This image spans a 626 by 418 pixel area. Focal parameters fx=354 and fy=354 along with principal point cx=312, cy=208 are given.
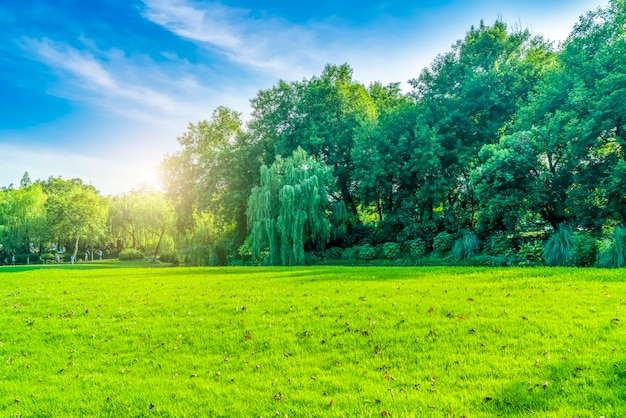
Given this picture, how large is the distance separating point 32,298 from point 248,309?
23.1ft

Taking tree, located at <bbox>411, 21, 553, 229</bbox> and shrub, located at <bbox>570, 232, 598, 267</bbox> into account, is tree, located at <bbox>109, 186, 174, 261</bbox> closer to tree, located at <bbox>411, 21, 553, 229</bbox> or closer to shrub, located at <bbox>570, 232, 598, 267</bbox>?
tree, located at <bbox>411, 21, 553, 229</bbox>

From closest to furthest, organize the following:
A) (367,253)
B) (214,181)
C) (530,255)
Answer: (530,255) → (367,253) → (214,181)

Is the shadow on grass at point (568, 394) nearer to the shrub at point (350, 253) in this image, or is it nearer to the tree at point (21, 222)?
the shrub at point (350, 253)

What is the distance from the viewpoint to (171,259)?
3931 cm

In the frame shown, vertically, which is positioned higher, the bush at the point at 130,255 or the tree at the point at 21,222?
the tree at the point at 21,222

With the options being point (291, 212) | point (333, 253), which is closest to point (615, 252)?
point (333, 253)

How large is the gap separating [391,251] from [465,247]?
462cm

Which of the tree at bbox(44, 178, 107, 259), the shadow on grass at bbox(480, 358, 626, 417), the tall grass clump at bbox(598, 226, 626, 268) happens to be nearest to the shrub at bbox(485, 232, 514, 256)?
the tall grass clump at bbox(598, 226, 626, 268)

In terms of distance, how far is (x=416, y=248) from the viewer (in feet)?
69.9

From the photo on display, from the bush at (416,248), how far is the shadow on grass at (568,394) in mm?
17214

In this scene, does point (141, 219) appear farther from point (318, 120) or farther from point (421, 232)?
point (421, 232)

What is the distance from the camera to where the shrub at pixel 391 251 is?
21906 millimetres

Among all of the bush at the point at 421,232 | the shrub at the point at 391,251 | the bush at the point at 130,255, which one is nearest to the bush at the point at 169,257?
the bush at the point at 130,255

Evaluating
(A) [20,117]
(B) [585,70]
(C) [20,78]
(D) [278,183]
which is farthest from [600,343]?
(A) [20,117]
